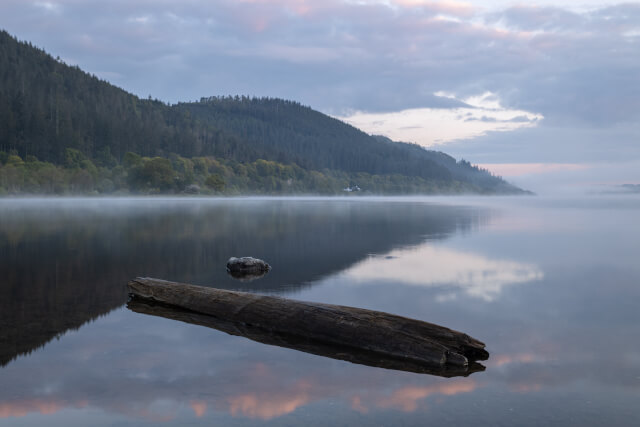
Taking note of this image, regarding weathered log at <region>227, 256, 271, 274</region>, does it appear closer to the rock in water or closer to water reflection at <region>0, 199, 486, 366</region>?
the rock in water

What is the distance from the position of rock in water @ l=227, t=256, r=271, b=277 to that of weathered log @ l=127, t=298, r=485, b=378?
6.14 meters

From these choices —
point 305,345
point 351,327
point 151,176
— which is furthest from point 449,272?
point 151,176

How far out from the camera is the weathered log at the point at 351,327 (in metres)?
9.77

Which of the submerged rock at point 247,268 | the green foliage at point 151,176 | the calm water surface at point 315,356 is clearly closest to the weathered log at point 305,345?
the calm water surface at point 315,356

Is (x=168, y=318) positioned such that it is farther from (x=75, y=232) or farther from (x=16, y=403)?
(x=75, y=232)

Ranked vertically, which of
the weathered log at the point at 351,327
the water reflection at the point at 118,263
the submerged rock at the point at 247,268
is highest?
the weathered log at the point at 351,327

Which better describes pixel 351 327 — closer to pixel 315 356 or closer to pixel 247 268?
pixel 315 356

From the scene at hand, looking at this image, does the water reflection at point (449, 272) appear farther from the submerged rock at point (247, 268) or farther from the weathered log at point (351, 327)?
the weathered log at point (351, 327)

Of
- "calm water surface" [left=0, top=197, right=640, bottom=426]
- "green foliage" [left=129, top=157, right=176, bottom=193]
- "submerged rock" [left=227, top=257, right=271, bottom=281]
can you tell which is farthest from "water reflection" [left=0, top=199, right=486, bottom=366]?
"green foliage" [left=129, top=157, right=176, bottom=193]

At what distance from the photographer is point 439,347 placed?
969cm

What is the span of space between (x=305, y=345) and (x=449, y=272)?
39.3ft

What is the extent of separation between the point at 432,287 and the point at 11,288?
13301 millimetres

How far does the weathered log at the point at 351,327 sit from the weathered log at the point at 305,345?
0.11 metres

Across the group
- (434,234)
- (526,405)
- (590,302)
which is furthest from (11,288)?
(434,234)
